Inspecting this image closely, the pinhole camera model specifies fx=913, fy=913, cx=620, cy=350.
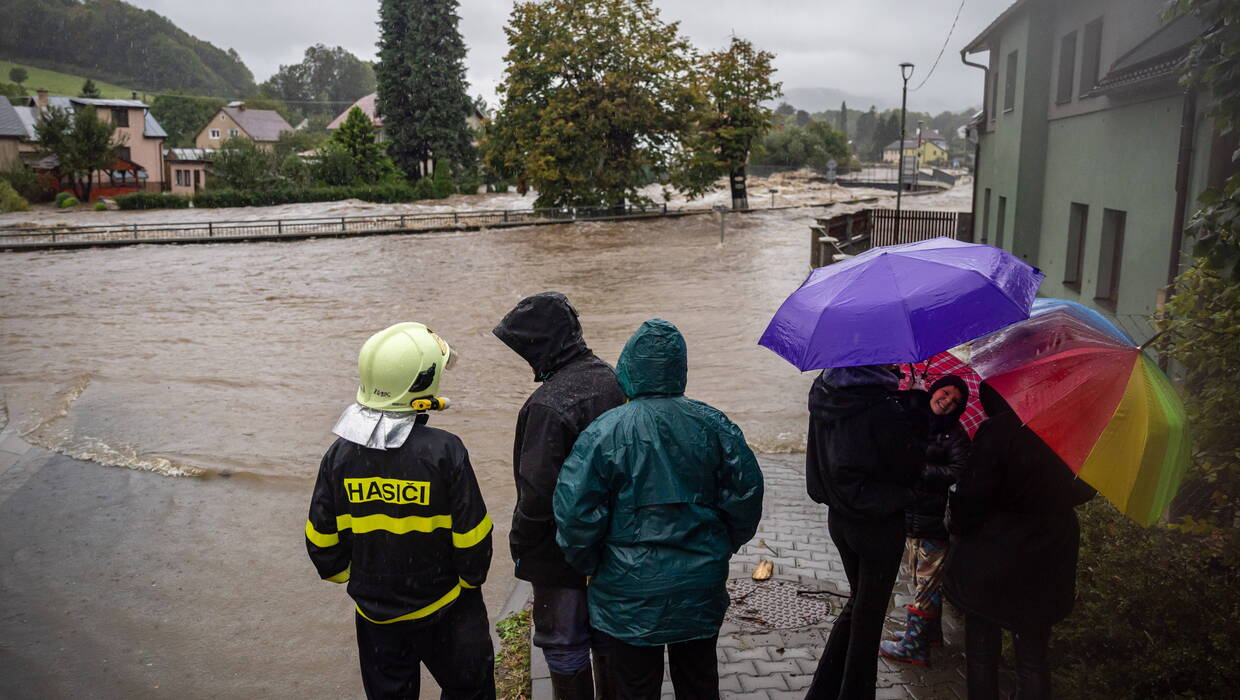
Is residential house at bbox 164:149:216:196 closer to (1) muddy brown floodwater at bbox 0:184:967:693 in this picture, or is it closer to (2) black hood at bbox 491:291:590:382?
(1) muddy brown floodwater at bbox 0:184:967:693

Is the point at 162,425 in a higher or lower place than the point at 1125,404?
lower

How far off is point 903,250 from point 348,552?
2.78m

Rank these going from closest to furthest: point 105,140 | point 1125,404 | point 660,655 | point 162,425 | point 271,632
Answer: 1. point 1125,404
2. point 660,655
3. point 271,632
4. point 162,425
5. point 105,140

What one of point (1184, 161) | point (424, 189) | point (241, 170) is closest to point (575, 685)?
point (1184, 161)

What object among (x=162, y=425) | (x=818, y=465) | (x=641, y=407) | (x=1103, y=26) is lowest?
(x=162, y=425)

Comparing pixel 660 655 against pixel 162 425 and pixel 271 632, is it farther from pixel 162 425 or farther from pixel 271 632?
pixel 162 425

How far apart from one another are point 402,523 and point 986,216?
22.4 m

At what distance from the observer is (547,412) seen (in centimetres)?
373

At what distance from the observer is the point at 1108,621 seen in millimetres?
4051

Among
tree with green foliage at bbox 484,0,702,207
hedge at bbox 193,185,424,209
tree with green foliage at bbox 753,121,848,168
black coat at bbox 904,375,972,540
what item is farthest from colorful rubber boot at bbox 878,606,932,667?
tree with green foliage at bbox 753,121,848,168

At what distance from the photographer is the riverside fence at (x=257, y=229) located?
37094 millimetres

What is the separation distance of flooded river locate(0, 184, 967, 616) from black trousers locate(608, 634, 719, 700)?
413 cm

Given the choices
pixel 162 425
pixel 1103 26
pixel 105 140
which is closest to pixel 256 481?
pixel 162 425

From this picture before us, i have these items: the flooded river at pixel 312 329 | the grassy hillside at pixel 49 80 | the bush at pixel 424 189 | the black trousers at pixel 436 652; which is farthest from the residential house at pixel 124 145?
the black trousers at pixel 436 652
